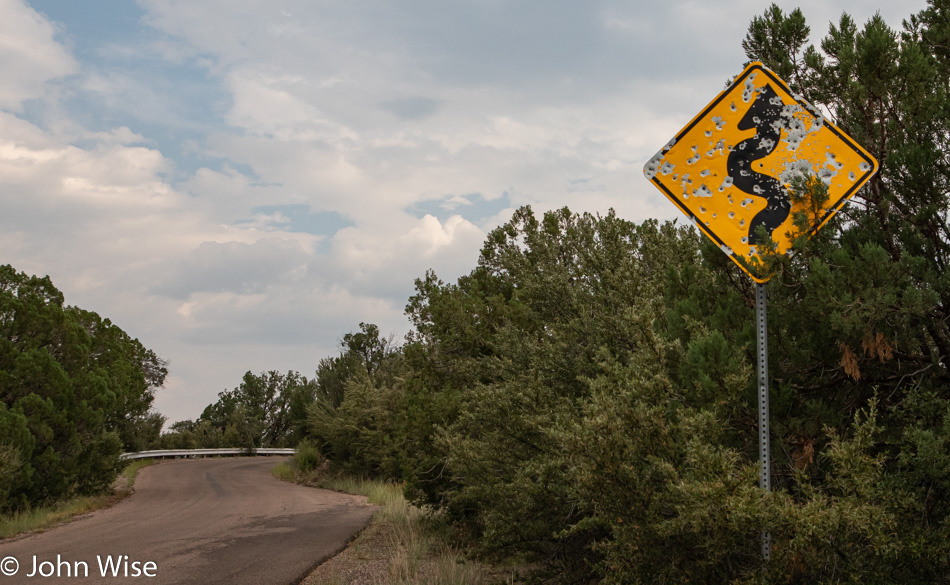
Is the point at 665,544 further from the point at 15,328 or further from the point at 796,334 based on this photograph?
the point at 15,328

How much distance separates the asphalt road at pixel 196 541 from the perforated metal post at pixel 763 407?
25.9ft

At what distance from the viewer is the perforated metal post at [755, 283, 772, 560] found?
348 centimetres

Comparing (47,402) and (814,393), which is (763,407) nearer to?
(814,393)

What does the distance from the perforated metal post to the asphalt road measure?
7909 millimetres

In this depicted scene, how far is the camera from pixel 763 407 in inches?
141

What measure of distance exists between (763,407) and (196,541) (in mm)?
12641

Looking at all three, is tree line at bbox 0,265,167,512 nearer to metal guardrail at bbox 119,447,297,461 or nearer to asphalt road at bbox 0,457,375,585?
asphalt road at bbox 0,457,375,585

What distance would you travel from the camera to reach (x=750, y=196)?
4.01 m

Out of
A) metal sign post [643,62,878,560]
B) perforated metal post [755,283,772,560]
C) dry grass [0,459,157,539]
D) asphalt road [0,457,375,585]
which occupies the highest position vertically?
metal sign post [643,62,878,560]

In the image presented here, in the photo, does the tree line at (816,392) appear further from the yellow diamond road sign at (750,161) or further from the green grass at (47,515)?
the green grass at (47,515)

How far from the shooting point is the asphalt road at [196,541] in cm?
1023

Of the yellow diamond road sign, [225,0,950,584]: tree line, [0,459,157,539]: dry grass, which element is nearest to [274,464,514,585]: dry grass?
[225,0,950,584]: tree line

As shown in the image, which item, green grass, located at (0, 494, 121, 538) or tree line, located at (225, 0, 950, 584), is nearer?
tree line, located at (225, 0, 950, 584)

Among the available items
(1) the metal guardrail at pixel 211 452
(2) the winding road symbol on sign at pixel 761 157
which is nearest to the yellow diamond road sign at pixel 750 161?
(2) the winding road symbol on sign at pixel 761 157
